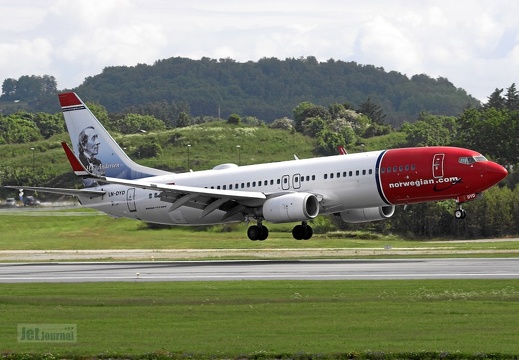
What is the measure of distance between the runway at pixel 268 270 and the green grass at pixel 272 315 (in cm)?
281

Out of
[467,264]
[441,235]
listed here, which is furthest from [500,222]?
[467,264]

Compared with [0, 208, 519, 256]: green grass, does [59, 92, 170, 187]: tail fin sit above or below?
above

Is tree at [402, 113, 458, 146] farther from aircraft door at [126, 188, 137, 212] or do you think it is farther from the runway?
the runway

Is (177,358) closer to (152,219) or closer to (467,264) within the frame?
(467,264)

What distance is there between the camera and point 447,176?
2020 inches

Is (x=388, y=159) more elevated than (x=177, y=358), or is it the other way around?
(x=388, y=159)

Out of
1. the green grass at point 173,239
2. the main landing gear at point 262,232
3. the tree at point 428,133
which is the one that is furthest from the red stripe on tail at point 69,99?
the tree at point 428,133

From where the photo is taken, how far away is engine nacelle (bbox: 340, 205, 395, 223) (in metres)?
57.1

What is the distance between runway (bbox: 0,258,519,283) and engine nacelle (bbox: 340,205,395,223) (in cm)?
600

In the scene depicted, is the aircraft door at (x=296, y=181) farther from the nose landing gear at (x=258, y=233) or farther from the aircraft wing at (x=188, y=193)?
the nose landing gear at (x=258, y=233)

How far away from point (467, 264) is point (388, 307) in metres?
17.2

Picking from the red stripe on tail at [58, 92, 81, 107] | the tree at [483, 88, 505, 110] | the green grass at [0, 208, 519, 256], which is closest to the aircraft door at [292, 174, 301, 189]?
the green grass at [0, 208, 519, 256]

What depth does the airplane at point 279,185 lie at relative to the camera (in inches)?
2039

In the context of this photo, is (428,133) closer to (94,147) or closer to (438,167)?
(94,147)
